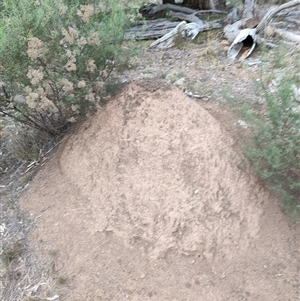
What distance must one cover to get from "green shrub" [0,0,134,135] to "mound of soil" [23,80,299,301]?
0.96 feet

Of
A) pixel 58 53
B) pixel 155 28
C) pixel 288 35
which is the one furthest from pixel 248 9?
pixel 58 53

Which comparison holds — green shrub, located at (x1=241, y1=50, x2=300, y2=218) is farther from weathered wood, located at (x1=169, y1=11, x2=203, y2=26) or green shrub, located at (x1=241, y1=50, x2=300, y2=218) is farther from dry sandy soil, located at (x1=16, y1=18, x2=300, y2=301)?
weathered wood, located at (x1=169, y1=11, x2=203, y2=26)

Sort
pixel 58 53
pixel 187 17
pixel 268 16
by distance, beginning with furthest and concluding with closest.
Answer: pixel 187 17 → pixel 268 16 → pixel 58 53

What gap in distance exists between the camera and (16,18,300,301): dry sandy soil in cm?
293

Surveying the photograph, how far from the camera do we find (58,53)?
132 inches

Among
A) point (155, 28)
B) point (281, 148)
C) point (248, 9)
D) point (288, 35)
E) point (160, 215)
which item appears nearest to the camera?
point (281, 148)

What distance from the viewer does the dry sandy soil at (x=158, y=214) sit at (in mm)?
2930

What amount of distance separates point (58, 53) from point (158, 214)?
1.38 meters

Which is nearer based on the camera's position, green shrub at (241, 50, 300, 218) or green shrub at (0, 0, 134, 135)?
green shrub at (241, 50, 300, 218)

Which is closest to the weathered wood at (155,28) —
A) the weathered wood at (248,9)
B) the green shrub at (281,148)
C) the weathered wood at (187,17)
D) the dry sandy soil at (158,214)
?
the weathered wood at (187,17)

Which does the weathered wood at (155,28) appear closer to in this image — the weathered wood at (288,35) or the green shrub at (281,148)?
the weathered wood at (288,35)

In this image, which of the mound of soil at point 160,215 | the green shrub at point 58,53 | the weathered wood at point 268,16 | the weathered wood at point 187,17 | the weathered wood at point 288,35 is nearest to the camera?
the mound of soil at point 160,215

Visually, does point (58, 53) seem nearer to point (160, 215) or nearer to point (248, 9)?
point (160, 215)

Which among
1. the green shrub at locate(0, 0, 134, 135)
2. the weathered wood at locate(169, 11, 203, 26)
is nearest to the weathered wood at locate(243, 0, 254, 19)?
the weathered wood at locate(169, 11, 203, 26)
